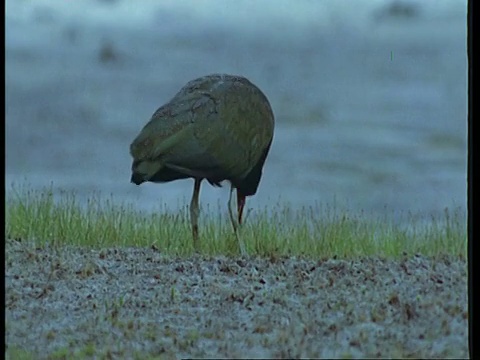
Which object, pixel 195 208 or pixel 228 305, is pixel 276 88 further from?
pixel 228 305

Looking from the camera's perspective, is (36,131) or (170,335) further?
(36,131)

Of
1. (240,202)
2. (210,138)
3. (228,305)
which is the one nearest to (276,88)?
(210,138)

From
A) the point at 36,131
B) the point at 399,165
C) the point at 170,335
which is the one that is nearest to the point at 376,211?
the point at 399,165

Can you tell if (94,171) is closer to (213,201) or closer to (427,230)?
(213,201)

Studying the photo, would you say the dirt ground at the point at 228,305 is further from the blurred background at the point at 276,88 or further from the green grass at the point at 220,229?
the blurred background at the point at 276,88

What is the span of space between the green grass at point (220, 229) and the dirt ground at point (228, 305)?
38mm

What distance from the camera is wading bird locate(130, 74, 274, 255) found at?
3.00m

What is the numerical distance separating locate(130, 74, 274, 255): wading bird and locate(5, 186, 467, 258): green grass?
0.06 metres

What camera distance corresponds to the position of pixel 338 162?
9.78 feet

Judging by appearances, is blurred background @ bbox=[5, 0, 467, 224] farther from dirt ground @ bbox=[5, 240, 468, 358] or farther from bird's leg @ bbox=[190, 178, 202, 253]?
dirt ground @ bbox=[5, 240, 468, 358]

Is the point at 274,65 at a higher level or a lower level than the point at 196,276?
higher

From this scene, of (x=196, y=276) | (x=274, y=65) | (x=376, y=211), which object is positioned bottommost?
(x=196, y=276)

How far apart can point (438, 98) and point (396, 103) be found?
0.44 feet

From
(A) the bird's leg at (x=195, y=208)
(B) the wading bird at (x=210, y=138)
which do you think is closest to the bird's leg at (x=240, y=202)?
(B) the wading bird at (x=210, y=138)
